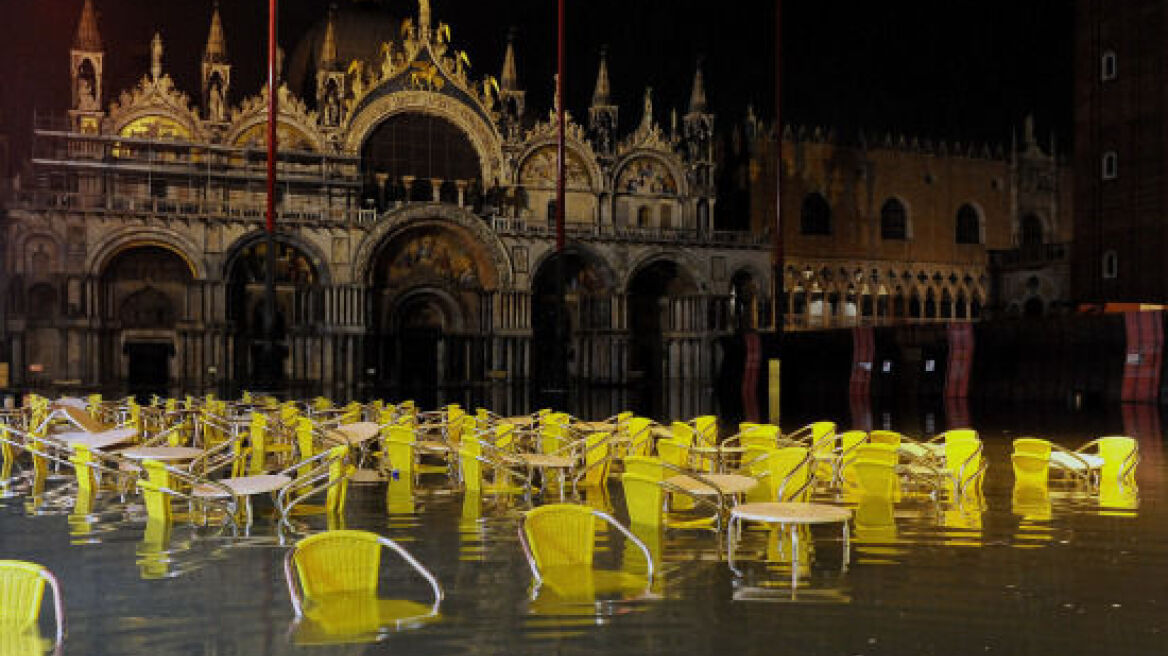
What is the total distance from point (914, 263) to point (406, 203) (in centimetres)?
3195

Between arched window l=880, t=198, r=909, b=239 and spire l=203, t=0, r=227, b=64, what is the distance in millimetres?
37697

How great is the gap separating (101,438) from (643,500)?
746 centimetres

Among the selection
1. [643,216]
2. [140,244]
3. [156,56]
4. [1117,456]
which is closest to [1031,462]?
[1117,456]

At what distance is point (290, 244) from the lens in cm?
4372

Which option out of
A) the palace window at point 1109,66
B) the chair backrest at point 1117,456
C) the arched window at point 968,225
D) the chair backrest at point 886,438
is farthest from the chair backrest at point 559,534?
the arched window at point 968,225

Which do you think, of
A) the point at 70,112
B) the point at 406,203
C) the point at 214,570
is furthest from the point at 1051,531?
the point at 70,112

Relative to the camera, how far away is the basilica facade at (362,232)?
4150cm

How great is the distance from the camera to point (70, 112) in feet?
140

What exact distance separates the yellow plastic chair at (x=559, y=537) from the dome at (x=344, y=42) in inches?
1919

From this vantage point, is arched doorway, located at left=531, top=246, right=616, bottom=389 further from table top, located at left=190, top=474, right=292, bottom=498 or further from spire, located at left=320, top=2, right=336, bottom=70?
table top, located at left=190, top=474, right=292, bottom=498

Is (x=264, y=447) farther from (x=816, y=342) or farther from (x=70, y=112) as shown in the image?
(x=70, y=112)

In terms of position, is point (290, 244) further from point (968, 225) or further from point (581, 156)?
point (968, 225)

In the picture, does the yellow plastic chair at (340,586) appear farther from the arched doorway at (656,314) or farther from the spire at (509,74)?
the spire at (509,74)

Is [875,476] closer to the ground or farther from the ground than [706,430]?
closer to the ground
